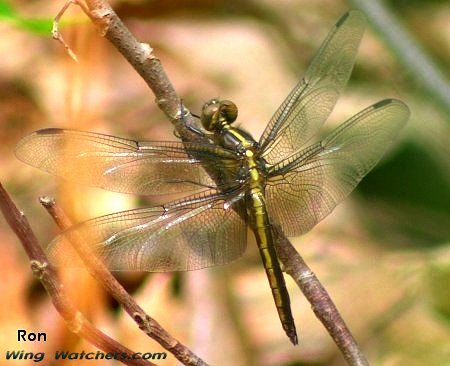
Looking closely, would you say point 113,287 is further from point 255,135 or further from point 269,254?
point 255,135

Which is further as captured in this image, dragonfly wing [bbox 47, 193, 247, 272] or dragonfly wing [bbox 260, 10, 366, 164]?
dragonfly wing [bbox 260, 10, 366, 164]

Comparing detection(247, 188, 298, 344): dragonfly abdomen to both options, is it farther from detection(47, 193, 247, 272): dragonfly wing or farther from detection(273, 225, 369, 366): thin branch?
detection(273, 225, 369, 366): thin branch

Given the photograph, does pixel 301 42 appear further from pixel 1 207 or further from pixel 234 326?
pixel 1 207

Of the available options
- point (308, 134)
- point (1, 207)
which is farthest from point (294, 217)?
point (1, 207)

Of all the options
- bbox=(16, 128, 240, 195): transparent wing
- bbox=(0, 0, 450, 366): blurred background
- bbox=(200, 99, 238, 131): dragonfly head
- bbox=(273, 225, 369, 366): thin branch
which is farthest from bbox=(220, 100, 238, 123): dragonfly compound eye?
bbox=(0, 0, 450, 366): blurred background

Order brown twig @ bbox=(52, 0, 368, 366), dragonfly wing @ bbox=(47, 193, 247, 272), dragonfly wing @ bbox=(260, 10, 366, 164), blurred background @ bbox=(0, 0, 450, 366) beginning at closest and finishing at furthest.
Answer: brown twig @ bbox=(52, 0, 368, 366) < dragonfly wing @ bbox=(47, 193, 247, 272) < dragonfly wing @ bbox=(260, 10, 366, 164) < blurred background @ bbox=(0, 0, 450, 366)

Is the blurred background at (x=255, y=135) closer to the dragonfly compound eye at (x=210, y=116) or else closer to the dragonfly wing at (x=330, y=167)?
the dragonfly compound eye at (x=210, y=116)
